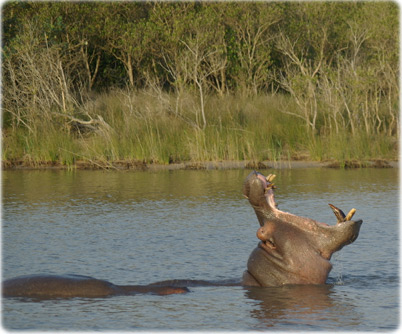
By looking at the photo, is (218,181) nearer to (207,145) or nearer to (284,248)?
(207,145)

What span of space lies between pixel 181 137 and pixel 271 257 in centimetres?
1059

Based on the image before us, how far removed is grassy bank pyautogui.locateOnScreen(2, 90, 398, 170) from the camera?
15.0m

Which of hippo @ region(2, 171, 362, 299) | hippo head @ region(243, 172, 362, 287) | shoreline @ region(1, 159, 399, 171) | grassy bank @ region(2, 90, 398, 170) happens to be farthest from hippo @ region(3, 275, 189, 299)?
grassy bank @ region(2, 90, 398, 170)

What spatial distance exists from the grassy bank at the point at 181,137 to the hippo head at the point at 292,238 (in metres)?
9.45

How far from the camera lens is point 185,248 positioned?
7230 millimetres

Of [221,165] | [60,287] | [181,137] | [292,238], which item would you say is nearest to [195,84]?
[181,137]

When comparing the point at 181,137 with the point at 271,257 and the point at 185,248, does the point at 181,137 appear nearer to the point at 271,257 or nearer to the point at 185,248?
the point at 185,248

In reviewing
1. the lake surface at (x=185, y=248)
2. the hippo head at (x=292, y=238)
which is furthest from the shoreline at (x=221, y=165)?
the hippo head at (x=292, y=238)

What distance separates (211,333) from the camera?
A: 4668 mm

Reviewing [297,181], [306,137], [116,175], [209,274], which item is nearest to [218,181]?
[297,181]

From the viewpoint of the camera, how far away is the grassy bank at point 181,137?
15.0 meters

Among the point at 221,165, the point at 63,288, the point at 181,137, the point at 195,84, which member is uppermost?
the point at 195,84

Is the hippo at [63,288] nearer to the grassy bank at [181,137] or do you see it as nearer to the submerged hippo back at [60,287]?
the submerged hippo back at [60,287]

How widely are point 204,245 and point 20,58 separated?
1066cm
